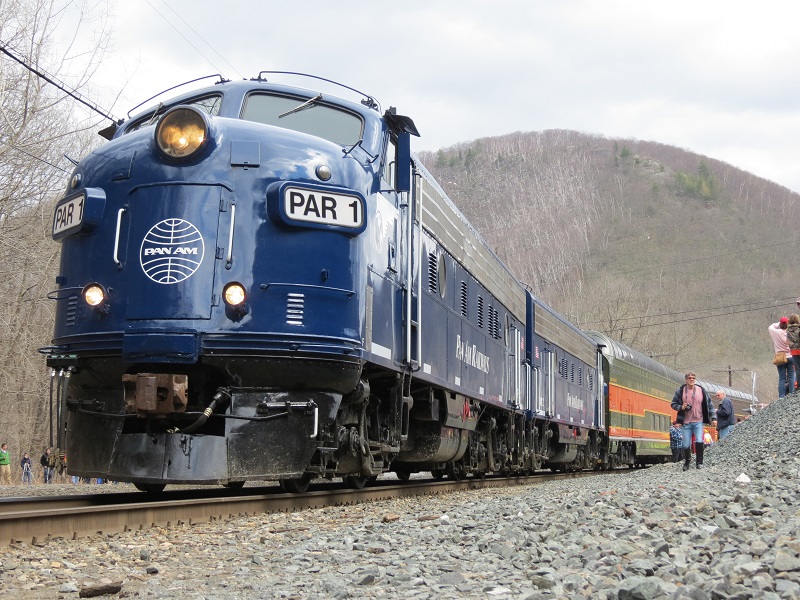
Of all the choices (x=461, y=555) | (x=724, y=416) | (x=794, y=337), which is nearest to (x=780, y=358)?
(x=794, y=337)

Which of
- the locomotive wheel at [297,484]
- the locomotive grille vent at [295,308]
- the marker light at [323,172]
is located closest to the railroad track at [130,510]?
the locomotive wheel at [297,484]

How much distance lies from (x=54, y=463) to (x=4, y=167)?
619 inches

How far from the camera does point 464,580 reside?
442cm

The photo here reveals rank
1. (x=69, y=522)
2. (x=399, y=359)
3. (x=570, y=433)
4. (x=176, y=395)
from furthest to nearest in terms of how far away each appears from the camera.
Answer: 1. (x=570, y=433)
2. (x=399, y=359)
3. (x=176, y=395)
4. (x=69, y=522)

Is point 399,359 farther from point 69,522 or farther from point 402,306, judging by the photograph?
point 69,522

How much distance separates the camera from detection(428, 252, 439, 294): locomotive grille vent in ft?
33.4

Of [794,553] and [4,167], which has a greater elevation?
[4,167]

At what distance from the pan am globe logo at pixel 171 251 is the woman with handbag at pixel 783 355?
10939 mm

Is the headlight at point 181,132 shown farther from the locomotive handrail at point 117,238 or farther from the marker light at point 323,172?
the marker light at point 323,172

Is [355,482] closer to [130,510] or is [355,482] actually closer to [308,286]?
[308,286]

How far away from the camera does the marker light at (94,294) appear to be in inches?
295

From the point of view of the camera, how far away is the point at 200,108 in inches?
335

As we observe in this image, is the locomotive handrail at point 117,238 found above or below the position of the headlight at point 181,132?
below

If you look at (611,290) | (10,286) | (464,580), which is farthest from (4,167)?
(611,290)
